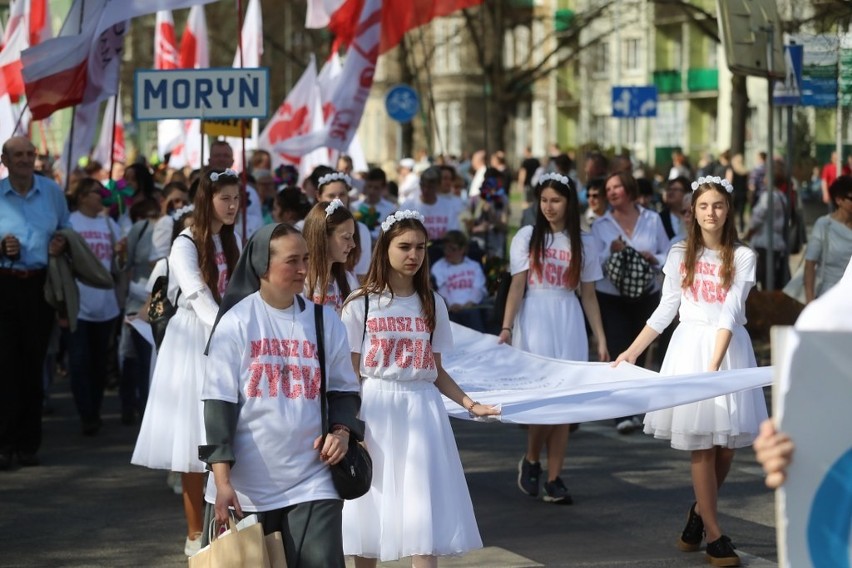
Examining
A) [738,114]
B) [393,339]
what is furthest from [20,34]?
[738,114]

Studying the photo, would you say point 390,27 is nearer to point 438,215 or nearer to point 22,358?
point 438,215

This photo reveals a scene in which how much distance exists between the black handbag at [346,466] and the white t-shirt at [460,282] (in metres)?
9.40

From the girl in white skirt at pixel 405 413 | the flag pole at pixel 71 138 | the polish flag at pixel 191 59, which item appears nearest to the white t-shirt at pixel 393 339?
the girl in white skirt at pixel 405 413

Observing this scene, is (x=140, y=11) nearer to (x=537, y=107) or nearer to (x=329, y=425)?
(x=329, y=425)

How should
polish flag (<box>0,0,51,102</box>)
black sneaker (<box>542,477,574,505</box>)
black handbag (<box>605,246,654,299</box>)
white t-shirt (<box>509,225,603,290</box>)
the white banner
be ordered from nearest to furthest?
the white banner, black sneaker (<box>542,477,574,505</box>), white t-shirt (<box>509,225,603,290</box>), black handbag (<box>605,246,654,299</box>), polish flag (<box>0,0,51,102</box>)

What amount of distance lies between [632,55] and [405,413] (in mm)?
71213

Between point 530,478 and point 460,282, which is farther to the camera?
point 460,282

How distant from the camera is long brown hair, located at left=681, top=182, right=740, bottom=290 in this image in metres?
8.52

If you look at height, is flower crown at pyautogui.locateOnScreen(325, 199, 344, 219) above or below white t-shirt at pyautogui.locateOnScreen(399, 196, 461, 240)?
above

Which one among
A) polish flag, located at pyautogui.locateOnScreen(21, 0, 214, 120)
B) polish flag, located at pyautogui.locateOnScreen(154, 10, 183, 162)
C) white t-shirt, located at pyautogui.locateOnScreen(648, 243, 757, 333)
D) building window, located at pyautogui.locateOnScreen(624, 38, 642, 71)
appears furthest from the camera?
building window, located at pyautogui.locateOnScreen(624, 38, 642, 71)

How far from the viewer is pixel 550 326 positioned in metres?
10.5

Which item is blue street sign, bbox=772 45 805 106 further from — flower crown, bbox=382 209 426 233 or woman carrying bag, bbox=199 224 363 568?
woman carrying bag, bbox=199 224 363 568

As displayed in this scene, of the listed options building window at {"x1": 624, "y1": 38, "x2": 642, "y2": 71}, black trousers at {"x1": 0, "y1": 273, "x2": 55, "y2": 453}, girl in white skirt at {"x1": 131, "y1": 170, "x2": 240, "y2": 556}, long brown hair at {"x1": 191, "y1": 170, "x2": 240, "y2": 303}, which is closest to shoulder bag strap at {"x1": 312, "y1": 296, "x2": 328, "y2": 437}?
girl in white skirt at {"x1": 131, "y1": 170, "x2": 240, "y2": 556}

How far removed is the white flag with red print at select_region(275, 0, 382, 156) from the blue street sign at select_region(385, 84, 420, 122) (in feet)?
31.7
